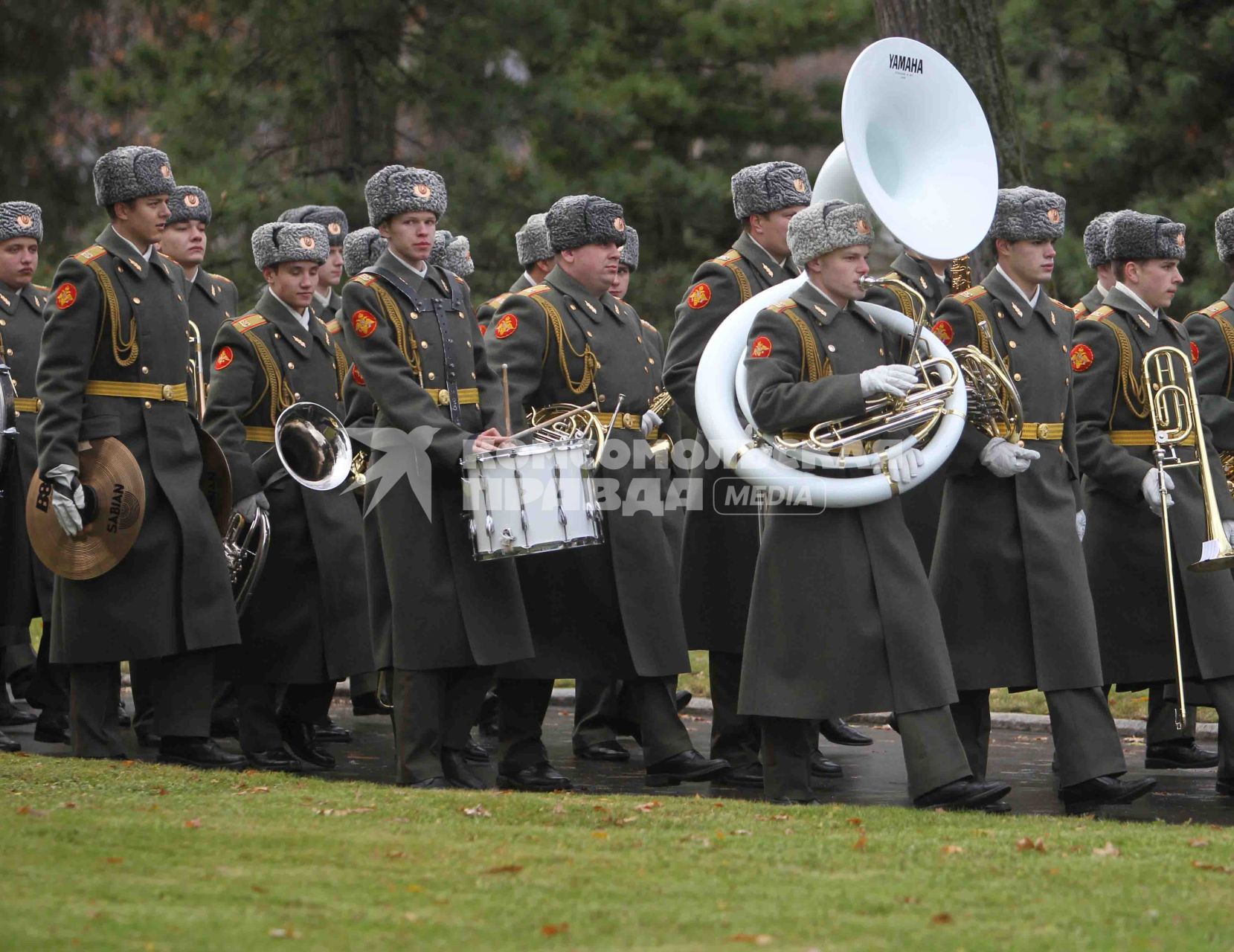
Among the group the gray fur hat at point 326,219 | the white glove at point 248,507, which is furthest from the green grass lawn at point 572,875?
the gray fur hat at point 326,219

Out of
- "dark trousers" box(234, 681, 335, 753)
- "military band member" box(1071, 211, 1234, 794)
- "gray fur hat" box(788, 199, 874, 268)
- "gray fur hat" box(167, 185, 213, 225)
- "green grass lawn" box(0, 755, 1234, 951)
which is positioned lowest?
"green grass lawn" box(0, 755, 1234, 951)

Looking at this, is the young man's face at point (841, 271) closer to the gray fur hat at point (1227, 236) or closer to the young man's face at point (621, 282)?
the young man's face at point (621, 282)

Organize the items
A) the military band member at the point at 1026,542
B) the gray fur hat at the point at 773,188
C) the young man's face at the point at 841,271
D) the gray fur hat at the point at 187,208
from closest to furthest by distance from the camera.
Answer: the young man's face at the point at 841,271, the military band member at the point at 1026,542, the gray fur hat at the point at 773,188, the gray fur hat at the point at 187,208

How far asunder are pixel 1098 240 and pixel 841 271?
2.36m

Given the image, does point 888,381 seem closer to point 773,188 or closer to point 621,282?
point 773,188

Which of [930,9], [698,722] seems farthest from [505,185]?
[698,722]

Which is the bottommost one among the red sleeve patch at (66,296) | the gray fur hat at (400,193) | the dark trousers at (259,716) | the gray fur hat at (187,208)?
the dark trousers at (259,716)

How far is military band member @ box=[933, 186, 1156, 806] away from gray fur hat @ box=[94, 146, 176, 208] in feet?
10.8

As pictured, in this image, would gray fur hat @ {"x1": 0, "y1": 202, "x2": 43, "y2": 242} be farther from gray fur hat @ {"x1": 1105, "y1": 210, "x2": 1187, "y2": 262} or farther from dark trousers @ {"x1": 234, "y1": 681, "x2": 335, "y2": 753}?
gray fur hat @ {"x1": 1105, "y1": 210, "x2": 1187, "y2": 262}

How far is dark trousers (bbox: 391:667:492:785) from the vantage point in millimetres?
8477

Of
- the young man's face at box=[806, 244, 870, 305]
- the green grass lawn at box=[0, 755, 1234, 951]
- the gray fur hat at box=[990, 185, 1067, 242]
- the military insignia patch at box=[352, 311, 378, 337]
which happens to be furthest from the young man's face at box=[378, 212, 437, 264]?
the gray fur hat at box=[990, 185, 1067, 242]

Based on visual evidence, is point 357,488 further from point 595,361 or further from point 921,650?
point 921,650

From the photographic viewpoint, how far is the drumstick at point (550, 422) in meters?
8.25

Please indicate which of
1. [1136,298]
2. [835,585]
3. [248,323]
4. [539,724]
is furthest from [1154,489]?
[248,323]
